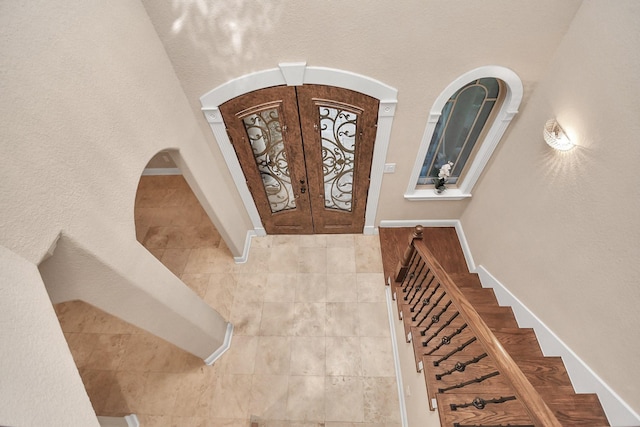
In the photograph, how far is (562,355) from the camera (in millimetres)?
2549

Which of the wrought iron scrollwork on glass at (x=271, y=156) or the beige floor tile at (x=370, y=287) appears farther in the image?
the beige floor tile at (x=370, y=287)

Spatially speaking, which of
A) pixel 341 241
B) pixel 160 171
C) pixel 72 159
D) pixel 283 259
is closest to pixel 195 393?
pixel 283 259

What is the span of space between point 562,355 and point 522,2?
289 cm

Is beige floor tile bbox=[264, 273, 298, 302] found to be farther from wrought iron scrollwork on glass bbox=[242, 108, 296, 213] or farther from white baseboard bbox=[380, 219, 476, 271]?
white baseboard bbox=[380, 219, 476, 271]

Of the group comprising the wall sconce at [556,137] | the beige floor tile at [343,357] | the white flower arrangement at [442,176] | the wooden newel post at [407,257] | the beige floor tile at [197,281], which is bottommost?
the beige floor tile at [343,357]

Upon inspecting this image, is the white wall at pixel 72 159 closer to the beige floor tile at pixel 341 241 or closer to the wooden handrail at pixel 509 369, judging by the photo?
the wooden handrail at pixel 509 369

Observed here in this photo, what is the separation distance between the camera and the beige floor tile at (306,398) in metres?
3.17

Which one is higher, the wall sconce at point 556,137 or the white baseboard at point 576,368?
the wall sconce at point 556,137

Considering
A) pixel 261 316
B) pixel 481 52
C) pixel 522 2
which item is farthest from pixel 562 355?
pixel 261 316

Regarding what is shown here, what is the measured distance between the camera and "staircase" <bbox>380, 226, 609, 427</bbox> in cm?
164

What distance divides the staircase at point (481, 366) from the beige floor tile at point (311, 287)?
103 cm

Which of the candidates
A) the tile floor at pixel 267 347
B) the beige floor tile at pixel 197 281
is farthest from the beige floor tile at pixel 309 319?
the beige floor tile at pixel 197 281

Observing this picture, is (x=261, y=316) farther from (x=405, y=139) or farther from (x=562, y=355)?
(x=562, y=355)

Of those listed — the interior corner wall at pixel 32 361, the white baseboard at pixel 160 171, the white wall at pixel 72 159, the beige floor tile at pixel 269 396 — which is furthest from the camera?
the white baseboard at pixel 160 171
